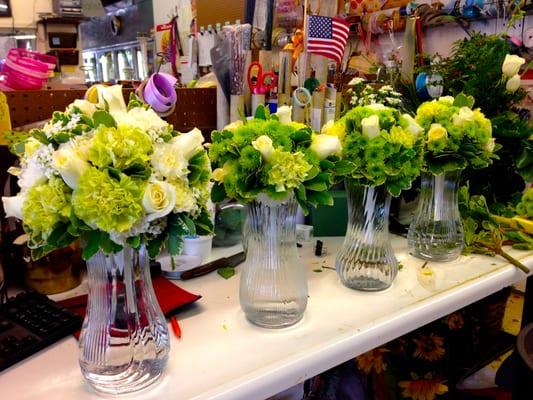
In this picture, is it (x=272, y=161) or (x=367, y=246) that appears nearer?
(x=272, y=161)

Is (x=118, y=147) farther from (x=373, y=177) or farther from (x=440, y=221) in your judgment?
(x=440, y=221)

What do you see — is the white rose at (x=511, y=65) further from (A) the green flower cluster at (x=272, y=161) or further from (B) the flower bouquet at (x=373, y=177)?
(A) the green flower cluster at (x=272, y=161)

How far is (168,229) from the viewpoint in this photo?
620mm

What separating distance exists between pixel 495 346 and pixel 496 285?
62 centimetres

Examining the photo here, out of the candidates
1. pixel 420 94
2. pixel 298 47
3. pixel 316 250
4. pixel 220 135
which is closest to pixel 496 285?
pixel 316 250

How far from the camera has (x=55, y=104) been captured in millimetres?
1091

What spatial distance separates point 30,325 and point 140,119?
16.9 inches

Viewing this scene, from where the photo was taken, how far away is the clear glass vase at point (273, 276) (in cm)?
80

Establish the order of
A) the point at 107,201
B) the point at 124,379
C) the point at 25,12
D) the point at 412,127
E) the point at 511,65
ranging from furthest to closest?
the point at 25,12, the point at 511,65, the point at 412,127, the point at 124,379, the point at 107,201

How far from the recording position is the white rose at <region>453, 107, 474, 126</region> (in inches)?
39.3

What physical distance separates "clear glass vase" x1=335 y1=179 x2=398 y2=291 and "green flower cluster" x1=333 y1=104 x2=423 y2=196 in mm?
66

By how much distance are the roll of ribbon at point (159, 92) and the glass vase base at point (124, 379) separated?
58 centimetres

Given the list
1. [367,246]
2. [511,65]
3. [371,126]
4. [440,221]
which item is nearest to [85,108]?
[371,126]

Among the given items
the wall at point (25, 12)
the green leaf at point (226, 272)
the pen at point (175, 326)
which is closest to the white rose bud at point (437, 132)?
the green leaf at point (226, 272)
